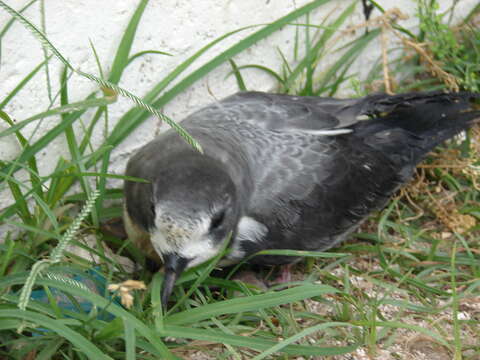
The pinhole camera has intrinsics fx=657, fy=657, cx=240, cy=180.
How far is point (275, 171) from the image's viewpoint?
8.77 feet

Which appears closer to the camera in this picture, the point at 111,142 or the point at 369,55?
the point at 111,142

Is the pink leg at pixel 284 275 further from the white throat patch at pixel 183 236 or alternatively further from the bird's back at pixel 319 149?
the white throat patch at pixel 183 236

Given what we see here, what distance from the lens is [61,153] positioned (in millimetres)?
2824

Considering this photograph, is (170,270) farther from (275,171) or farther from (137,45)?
(137,45)

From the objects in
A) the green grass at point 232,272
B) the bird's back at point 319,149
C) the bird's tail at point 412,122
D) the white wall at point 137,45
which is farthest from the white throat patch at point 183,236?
the bird's tail at point 412,122

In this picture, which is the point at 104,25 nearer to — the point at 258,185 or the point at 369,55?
the point at 258,185

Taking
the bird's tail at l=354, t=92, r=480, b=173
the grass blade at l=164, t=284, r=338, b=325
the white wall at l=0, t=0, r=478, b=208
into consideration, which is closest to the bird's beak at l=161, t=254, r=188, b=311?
the grass blade at l=164, t=284, r=338, b=325

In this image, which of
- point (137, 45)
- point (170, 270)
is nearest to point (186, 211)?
point (170, 270)

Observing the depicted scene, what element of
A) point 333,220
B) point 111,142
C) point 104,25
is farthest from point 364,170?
point 104,25

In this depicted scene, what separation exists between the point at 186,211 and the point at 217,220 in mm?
167

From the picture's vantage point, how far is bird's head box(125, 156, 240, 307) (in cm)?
210

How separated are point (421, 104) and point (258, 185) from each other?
1.03 meters

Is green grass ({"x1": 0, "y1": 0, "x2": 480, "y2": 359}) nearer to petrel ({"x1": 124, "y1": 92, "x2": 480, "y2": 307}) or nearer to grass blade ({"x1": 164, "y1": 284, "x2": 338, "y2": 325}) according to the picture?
grass blade ({"x1": 164, "y1": 284, "x2": 338, "y2": 325})

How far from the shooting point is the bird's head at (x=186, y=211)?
2102 mm
